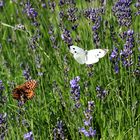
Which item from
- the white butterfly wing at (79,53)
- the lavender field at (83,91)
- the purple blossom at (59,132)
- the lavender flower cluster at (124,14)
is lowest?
the purple blossom at (59,132)

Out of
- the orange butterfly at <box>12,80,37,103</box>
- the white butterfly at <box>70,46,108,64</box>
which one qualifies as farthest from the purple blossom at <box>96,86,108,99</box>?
the orange butterfly at <box>12,80,37,103</box>

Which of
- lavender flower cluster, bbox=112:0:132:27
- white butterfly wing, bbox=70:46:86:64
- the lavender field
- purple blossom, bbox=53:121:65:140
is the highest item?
lavender flower cluster, bbox=112:0:132:27

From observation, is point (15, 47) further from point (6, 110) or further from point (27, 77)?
point (6, 110)

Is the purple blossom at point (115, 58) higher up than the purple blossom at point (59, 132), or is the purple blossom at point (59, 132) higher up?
the purple blossom at point (115, 58)

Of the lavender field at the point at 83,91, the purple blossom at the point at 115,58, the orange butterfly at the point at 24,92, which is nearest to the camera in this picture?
the orange butterfly at the point at 24,92

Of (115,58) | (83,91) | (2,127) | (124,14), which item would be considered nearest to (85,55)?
(115,58)

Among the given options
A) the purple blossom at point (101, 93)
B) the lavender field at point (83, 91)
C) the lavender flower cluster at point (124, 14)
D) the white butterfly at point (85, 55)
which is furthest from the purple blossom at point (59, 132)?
the lavender flower cluster at point (124, 14)

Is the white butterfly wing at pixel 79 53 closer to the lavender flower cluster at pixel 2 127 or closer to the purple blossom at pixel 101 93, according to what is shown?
the purple blossom at pixel 101 93

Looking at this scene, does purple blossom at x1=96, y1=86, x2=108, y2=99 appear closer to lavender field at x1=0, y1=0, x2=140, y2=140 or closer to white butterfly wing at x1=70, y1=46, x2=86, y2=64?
lavender field at x1=0, y1=0, x2=140, y2=140

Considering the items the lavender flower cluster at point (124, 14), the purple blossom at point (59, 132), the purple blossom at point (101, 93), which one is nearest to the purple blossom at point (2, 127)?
the purple blossom at point (59, 132)

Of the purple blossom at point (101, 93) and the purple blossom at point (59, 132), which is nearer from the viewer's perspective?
the purple blossom at point (59, 132)

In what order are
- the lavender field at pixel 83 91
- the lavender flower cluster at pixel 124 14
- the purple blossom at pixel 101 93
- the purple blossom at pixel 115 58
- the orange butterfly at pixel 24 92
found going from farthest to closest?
the lavender flower cluster at pixel 124 14
the purple blossom at pixel 115 58
the purple blossom at pixel 101 93
the lavender field at pixel 83 91
the orange butterfly at pixel 24 92

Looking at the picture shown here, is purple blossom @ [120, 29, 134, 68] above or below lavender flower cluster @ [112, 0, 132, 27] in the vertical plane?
below
